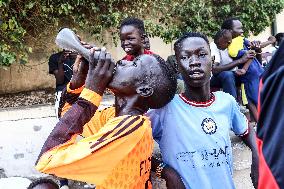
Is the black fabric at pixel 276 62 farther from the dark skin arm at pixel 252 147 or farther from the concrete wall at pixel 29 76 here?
the concrete wall at pixel 29 76

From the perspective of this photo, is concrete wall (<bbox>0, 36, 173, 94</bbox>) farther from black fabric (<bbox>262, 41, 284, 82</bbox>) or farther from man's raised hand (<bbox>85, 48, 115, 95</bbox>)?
black fabric (<bbox>262, 41, 284, 82</bbox>)

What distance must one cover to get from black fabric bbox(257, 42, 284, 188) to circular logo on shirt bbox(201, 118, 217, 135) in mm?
1093

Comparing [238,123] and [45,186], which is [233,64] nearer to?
[238,123]

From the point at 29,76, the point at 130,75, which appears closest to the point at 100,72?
the point at 130,75

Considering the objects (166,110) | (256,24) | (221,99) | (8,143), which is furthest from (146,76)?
(256,24)

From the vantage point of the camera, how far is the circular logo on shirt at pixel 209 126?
2.14 m

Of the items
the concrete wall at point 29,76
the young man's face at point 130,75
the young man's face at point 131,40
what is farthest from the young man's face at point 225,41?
the concrete wall at point 29,76

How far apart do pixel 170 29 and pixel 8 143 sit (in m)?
5.68

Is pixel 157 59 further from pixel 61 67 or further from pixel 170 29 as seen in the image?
pixel 170 29

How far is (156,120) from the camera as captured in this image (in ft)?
7.07

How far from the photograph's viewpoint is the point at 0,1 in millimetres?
7141

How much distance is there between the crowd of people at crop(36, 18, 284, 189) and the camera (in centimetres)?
174

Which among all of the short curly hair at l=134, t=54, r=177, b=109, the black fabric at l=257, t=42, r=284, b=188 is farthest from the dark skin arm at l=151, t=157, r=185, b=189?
the black fabric at l=257, t=42, r=284, b=188

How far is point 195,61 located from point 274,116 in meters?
1.23
